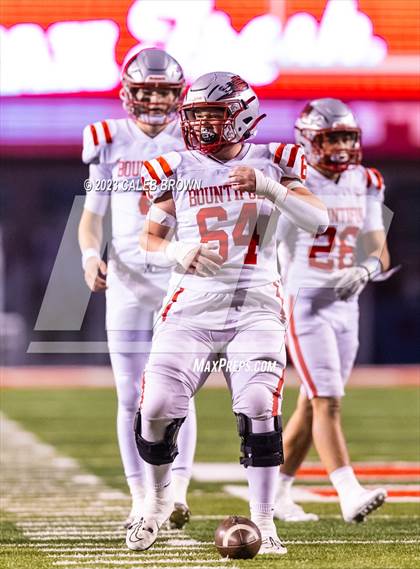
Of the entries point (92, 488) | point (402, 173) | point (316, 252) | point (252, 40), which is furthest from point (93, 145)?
point (402, 173)

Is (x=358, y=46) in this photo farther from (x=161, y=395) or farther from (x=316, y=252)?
(x=161, y=395)

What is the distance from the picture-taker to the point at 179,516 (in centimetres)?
548

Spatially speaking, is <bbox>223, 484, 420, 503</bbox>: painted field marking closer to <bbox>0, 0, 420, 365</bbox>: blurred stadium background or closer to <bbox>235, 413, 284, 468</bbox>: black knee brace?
<bbox>235, 413, 284, 468</bbox>: black knee brace

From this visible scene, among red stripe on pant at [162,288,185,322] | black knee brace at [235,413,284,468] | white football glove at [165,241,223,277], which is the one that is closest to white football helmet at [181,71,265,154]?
white football glove at [165,241,223,277]

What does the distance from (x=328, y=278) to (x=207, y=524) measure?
110 cm

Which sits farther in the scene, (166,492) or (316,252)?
(316,252)

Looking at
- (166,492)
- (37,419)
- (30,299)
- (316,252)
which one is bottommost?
(30,299)

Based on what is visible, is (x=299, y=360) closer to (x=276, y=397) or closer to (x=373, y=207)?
(x=373, y=207)

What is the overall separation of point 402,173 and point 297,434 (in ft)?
38.4

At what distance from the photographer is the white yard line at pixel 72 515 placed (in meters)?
4.68

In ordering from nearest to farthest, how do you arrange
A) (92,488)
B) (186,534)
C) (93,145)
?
(186,534) → (93,145) → (92,488)

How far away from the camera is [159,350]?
472cm

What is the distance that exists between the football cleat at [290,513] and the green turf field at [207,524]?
8cm

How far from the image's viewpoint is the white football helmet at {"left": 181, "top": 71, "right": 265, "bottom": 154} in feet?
15.6
